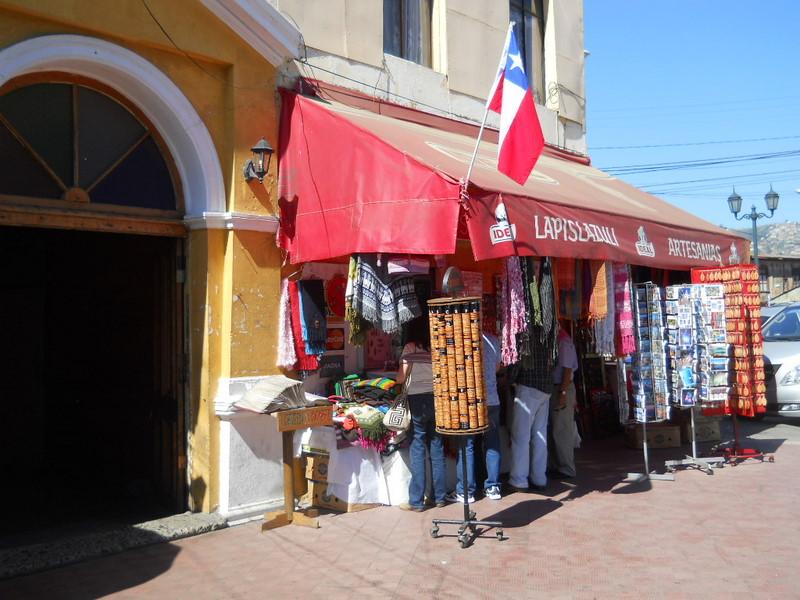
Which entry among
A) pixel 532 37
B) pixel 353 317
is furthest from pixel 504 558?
pixel 532 37

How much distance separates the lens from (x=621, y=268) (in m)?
7.70

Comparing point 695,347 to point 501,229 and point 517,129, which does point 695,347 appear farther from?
point 517,129

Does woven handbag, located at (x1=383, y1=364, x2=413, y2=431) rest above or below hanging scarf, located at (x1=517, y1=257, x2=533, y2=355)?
below

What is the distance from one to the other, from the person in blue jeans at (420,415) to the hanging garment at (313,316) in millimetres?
773

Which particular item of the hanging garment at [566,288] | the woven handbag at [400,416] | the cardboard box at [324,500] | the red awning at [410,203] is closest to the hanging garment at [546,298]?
the red awning at [410,203]

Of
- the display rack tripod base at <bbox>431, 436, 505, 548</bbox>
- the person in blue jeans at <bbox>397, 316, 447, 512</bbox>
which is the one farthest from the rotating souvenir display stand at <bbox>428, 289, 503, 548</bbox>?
the person in blue jeans at <bbox>397, 316, 447, 512</bbox>

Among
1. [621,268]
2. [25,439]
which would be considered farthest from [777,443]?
[25,439]

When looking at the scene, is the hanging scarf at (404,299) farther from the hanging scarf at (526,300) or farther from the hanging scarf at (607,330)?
the hanging scarf at (607,330)

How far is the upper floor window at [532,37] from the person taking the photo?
1046 cm

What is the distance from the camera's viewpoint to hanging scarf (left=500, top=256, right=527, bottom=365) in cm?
630

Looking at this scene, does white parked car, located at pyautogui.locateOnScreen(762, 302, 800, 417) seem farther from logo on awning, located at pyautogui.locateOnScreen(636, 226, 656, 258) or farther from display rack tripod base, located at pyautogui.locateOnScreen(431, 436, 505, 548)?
display rack tripod base, located at pyautogui.locateOnScreen(431, 436, 505, 548)

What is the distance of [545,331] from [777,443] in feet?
16.4

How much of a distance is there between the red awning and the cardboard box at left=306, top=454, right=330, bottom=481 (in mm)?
1720

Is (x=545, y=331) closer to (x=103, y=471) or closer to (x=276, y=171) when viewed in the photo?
(x=276, y=171)
